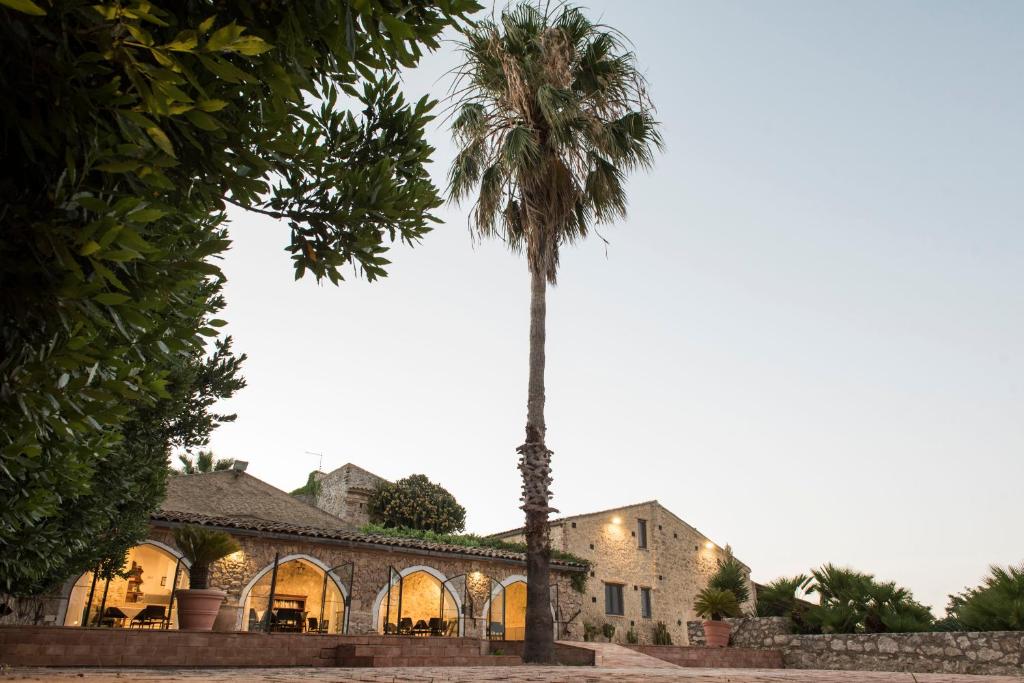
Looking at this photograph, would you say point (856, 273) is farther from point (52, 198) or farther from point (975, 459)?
point (52, 198)

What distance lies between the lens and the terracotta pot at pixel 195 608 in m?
Answer: 10.3

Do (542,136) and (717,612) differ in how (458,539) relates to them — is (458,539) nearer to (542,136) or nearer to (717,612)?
(717,612)

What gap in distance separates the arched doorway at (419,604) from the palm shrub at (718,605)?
6966mm

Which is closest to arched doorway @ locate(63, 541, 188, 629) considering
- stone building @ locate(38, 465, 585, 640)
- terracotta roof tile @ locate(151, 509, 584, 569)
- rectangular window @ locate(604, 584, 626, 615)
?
stone building @ locate(38, 465, 585, 640)

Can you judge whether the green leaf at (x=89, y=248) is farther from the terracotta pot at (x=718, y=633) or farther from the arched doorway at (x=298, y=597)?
the terracotta pot at (x=718, y=633)

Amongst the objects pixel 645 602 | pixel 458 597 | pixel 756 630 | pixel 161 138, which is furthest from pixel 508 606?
pixel 161 138

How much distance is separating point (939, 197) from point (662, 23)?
8.91 meters

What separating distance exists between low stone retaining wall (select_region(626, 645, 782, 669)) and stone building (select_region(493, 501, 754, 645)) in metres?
8.34

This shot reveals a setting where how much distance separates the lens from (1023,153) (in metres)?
14.1

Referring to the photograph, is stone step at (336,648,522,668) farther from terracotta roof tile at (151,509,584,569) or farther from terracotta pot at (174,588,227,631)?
terracotta roof tile at (151,509,584,569)

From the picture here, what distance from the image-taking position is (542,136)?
12.9m

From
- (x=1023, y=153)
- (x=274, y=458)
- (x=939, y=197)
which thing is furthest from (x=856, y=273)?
(x=274, y=458)

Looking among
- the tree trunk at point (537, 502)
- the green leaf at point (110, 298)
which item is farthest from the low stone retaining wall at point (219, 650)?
the green leaf at point (110, 298)

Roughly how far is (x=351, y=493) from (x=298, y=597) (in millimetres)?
9729
